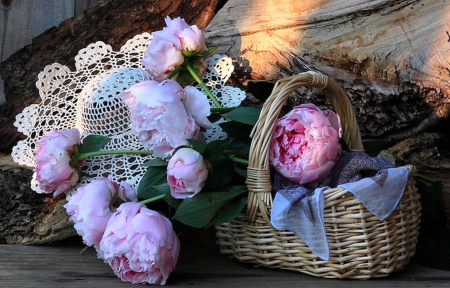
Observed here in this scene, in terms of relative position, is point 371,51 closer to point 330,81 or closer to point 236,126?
point 330,81

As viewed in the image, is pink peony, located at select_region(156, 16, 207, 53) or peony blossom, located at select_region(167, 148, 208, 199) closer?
peony blossom, located at select_region(167, 148, 208, 199)

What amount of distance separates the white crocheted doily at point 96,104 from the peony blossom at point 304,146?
0.78 feet

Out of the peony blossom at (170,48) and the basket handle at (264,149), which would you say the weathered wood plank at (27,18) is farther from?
the basket handle at (264,149)

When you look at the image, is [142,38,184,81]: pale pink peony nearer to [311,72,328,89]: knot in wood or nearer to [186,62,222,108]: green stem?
[186,62,222,108]: green stem

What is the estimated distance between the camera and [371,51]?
3.82ft

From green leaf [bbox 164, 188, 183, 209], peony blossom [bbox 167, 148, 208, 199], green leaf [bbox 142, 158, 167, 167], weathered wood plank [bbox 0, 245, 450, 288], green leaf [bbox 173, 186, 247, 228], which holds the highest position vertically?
peony blossom [bbox 167, 148, 208, 199]

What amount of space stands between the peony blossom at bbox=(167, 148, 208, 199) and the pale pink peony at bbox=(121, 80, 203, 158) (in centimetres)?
6

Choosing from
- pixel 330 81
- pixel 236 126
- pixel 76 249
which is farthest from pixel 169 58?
pixel 76 249

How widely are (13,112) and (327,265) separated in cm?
79

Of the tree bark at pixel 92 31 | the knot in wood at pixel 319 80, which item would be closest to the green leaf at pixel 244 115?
the knot in wood at pixel 319 80

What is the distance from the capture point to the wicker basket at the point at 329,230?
2.88ft

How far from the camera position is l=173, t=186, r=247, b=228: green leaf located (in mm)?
887

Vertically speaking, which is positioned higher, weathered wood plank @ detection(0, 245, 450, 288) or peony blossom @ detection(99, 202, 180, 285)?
peony blossom @ detection(99, 202, 180, 285)

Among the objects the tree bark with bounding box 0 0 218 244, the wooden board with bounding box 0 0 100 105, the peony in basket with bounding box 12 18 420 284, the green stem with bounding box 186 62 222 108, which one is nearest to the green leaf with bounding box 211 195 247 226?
the peony in basket with bounding box 12 18 420 284
